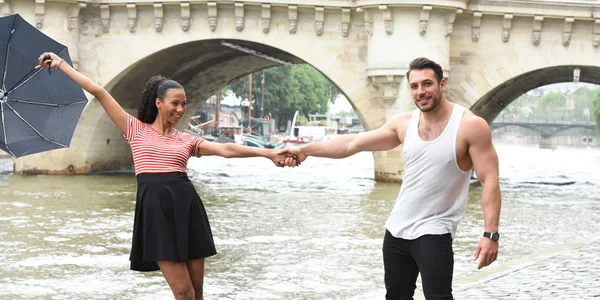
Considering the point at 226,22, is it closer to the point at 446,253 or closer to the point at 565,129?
the point at 446,253

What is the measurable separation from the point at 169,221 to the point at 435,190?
1.50m

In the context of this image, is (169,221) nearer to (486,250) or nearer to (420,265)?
(420,265)

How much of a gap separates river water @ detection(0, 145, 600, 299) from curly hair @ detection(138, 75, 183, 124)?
65.4 inches

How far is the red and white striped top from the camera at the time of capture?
5.46 m

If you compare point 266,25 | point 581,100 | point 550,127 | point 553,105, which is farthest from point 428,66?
point 553,105

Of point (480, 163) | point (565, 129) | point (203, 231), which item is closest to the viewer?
point (480, 163)

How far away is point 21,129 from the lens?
21.6 ft

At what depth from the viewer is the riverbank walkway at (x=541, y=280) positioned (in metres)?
7.82

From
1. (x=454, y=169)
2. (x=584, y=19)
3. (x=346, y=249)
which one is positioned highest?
(x=584, y=19)

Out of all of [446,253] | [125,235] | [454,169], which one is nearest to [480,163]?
[454,169]

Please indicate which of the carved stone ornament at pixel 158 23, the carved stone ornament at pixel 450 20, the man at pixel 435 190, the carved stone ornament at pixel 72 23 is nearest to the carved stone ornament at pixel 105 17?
the carved stone ornament at pixel 72 23

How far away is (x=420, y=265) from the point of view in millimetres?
4980

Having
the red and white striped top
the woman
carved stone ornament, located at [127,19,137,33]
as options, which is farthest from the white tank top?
carved stone ornament, located at [127,19,137,33]

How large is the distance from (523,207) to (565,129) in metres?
92.5
